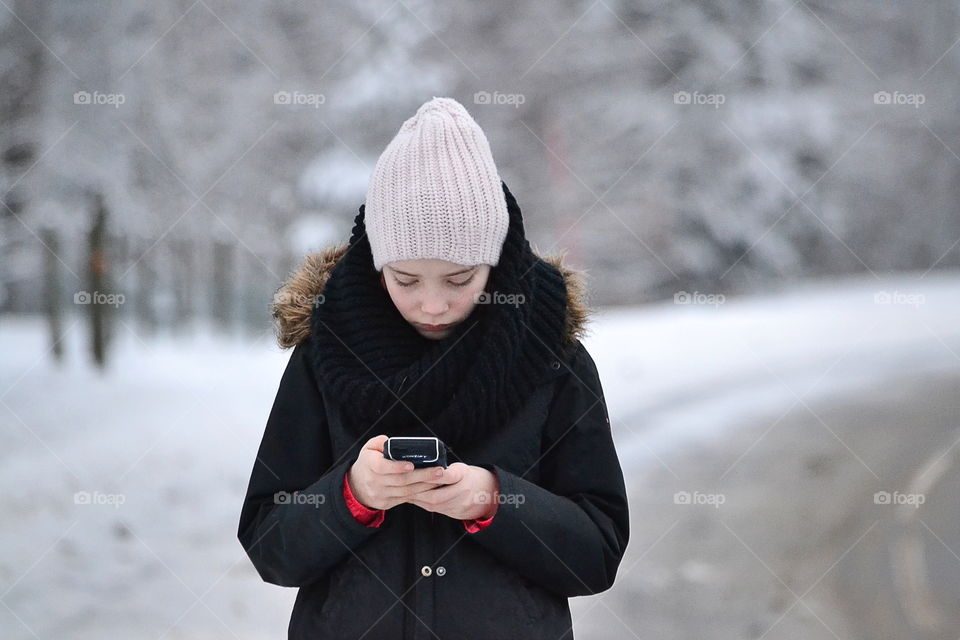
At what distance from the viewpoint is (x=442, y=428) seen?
1.45 meters

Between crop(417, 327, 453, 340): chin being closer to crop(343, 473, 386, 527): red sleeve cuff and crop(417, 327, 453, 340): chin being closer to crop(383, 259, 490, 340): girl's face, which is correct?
crop(383, 259, 490, 340): girl's face

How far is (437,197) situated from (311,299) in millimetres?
351

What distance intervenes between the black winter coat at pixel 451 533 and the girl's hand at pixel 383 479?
0.05m

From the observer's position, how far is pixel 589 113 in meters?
6.02

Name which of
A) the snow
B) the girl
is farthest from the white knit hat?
the snow

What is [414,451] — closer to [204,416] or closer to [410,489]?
[410,489]

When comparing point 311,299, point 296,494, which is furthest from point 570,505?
point 311,299

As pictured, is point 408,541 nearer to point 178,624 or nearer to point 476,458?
point 476,458

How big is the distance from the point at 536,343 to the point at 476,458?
0.22 metres

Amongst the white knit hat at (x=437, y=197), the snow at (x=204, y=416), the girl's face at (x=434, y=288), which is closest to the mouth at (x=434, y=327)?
the girl's face at (x=434, y=288)

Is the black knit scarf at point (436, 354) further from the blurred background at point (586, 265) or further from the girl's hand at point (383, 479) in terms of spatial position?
the blurred background at point (586, 265)

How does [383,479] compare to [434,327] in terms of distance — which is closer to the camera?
[383,479]

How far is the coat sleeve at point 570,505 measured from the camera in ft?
4.54

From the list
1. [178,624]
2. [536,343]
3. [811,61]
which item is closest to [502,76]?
[811,61]
